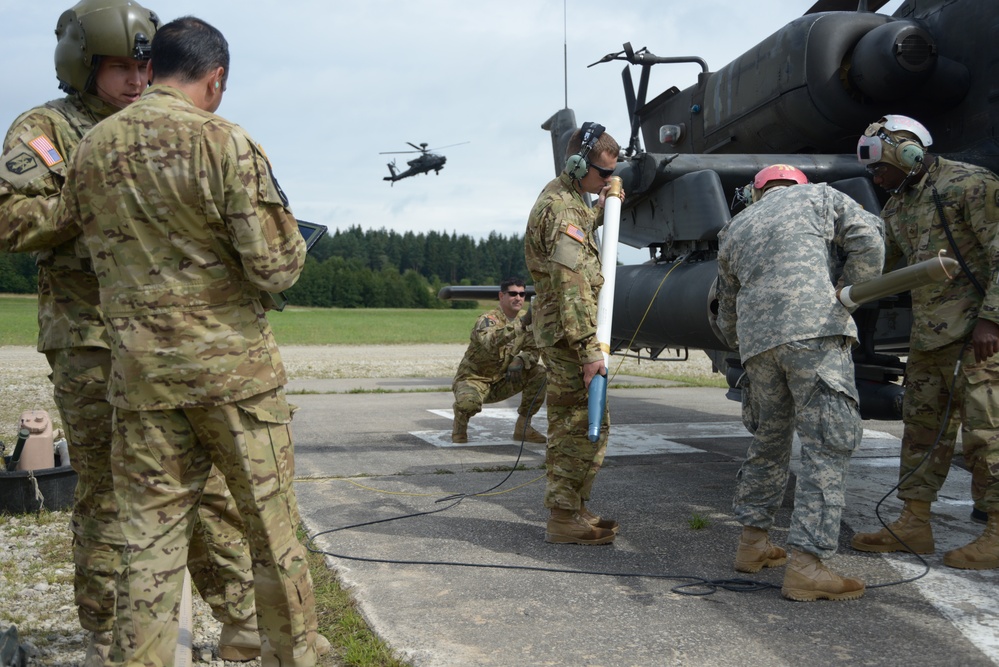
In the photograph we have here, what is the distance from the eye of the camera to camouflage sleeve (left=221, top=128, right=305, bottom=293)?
8.75ft

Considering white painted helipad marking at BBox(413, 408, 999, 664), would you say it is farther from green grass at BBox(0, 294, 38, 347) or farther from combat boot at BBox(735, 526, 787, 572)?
green grass at BBox(0, 294, 38, 347)

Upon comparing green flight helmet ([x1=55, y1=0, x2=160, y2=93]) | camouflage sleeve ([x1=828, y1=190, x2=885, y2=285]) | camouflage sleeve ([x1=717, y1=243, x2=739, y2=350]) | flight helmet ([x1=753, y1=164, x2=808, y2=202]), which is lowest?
camouflage sleeve ([x1=717, y1=243, x2=739, y2=350])

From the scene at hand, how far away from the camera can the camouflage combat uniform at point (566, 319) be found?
470cm

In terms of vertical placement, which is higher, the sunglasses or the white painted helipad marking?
the sunglasses

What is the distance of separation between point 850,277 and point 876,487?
2612 millimetres

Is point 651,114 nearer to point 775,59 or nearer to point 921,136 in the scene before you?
point 775,59

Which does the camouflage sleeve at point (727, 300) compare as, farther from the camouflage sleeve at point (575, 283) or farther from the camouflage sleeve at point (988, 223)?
the camouflage sleeve at point (988, 223)

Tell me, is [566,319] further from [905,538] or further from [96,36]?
[96,36]

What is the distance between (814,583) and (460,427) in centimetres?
473

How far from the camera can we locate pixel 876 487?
6098mm

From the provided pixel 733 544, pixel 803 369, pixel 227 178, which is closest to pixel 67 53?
pixel 227 178

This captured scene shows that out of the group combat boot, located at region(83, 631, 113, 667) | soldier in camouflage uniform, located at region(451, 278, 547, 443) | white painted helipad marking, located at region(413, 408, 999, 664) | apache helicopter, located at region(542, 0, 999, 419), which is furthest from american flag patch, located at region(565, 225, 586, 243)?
soldier in camouflage uniform, located at region(451, 278, 547, 443)

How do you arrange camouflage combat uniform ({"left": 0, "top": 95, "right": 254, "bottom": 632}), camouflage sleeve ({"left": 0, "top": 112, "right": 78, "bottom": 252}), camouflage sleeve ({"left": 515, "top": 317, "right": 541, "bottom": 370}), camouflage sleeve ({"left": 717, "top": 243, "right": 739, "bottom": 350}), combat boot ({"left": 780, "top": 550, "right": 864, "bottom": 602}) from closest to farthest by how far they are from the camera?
camouflage sleeve ({"left": 0, "top": 112, "right": 78, "bottom": 252}), camouflage combat uniform ({"left": 0, "top": 95, "right": 254, "bottom": 632}), combat boot ({"left": 780, "top": 550, "right": 864, "bottom": 602}), camouflage sleeve ({"left": 717, "top": 243, "right": 739, "bottom": 350}), camouflage sleeve ({"left": 515, "top": 317, "right": 541, "bottom": 370})

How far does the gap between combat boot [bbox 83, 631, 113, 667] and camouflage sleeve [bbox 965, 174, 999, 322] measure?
13.1 ft
